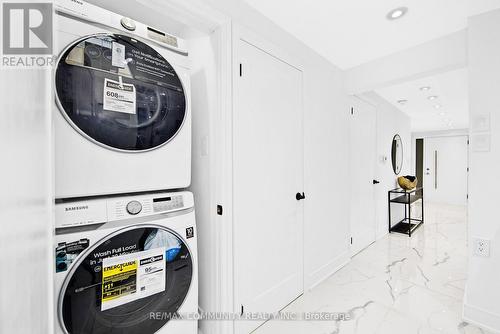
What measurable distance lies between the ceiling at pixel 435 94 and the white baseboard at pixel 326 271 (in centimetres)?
240

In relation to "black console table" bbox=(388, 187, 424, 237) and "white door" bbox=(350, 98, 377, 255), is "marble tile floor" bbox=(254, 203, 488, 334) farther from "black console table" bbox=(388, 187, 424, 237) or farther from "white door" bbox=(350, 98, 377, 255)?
"black console table" bbox=(388, 187, 424, 237)

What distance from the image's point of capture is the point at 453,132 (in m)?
6.39

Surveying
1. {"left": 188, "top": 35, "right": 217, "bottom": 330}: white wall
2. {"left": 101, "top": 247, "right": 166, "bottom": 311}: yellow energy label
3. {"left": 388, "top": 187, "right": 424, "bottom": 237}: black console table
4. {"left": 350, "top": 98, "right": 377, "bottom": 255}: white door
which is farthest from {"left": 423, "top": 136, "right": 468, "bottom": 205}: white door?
{"left": 101, "top": 247, "right": 166, "bottom": 311}: yellow energy label

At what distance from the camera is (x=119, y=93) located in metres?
0.99

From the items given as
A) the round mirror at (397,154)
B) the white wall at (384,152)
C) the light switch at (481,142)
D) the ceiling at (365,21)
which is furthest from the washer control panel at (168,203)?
the round mirror at (397,154)

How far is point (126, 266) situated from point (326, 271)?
1956 millimetres

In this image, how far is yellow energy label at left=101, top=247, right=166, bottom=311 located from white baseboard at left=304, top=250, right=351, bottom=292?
4.70 ft

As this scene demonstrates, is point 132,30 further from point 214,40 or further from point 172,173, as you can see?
point 172,173

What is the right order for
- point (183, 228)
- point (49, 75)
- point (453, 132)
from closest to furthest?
point (49, 75) → point (183, 228) → point (453, 132)

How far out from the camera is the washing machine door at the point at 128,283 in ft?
2.78

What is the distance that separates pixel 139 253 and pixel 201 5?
1364 millimetres

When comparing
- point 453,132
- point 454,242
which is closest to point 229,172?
point 454,242

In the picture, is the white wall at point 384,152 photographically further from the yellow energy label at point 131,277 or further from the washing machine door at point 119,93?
the yellow energy label at point 131,277

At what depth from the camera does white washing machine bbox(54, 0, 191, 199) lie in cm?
86
